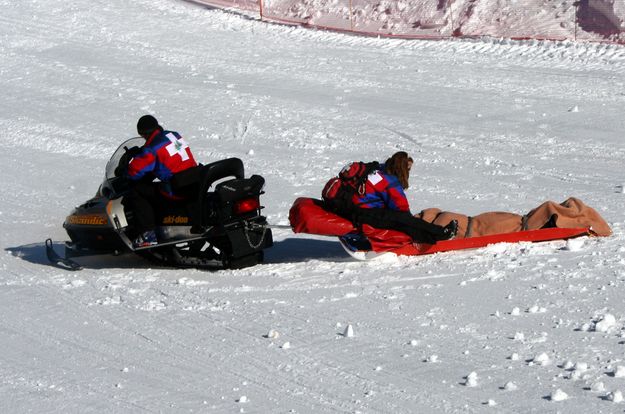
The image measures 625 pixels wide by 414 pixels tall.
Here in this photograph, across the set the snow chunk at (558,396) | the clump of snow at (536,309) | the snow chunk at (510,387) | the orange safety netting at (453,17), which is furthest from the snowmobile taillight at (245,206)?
the orange safety netting at (453,17)

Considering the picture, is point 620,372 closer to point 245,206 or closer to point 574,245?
point 574,245

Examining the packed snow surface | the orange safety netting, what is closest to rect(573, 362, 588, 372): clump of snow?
the packed snow surface

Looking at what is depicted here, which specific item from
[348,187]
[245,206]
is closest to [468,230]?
[348,187]

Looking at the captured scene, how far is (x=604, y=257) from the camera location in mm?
8086

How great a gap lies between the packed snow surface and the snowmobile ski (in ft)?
0.45

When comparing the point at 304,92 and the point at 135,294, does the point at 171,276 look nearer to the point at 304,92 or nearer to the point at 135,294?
the point at 135,294

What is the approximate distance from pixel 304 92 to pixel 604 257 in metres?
8.41

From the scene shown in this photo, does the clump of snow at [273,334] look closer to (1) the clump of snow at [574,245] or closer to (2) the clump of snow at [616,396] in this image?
(2) the clump of snow at [616,396]

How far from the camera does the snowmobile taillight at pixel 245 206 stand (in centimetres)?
891

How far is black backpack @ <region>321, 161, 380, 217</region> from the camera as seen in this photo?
28.1 ft

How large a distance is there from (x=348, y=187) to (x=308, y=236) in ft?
5.85

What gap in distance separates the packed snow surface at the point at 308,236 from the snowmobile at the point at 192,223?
7.2 inches

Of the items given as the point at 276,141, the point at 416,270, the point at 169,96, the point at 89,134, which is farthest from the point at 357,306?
the point at 169,96

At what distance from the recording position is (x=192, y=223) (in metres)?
9.01
